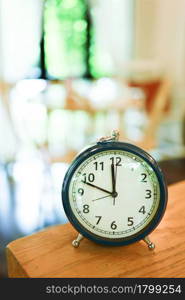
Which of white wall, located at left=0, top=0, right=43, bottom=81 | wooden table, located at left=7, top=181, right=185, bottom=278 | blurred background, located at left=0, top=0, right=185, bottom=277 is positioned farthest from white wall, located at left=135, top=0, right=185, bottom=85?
wooden table, located at left=7, top=181, right=185, bottom=278

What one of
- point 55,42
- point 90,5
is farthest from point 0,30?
point 90,5

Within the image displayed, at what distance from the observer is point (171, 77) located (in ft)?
13.3

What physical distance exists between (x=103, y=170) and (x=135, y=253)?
0.18 meters

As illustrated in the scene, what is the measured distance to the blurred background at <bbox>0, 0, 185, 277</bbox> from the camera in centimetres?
342

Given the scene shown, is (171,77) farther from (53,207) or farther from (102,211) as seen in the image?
(102,211)

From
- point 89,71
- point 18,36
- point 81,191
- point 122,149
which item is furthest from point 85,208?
point 89,71

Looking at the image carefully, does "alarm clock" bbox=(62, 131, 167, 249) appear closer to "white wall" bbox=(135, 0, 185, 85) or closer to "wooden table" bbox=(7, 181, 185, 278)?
"wooden table" bbox=(7, 181, 185, 278)

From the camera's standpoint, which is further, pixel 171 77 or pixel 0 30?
pixel 171 77

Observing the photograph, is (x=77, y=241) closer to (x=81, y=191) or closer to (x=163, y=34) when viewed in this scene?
(x=81, y=191)

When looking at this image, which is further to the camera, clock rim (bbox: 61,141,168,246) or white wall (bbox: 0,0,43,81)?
white wall (bbox: 0,0,43,81)

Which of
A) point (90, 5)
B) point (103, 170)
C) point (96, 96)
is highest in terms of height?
point (90, 5)

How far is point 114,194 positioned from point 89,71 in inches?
143

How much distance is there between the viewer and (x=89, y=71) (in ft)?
14.0

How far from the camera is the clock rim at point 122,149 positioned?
762mm
